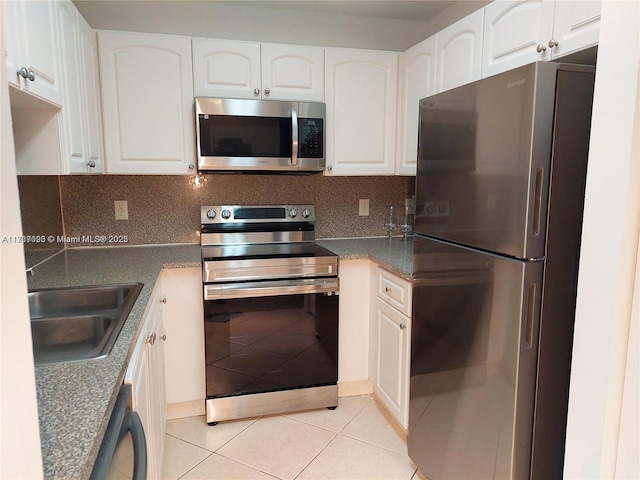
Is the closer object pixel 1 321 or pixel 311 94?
pixel 1 321

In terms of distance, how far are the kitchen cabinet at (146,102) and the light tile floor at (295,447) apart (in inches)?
55.9

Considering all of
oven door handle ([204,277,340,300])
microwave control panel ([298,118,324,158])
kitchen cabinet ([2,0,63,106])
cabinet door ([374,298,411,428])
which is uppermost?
kitchen cabinet ([2,0,63,106])

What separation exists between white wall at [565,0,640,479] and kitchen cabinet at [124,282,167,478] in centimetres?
105

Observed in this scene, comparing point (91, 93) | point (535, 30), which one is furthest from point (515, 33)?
point (91, 93)

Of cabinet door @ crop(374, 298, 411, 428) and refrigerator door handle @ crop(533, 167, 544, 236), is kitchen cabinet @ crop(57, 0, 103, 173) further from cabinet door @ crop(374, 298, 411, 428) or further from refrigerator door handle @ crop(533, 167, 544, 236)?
refrigerator door handle @ crop(533, 167, 544, 236)

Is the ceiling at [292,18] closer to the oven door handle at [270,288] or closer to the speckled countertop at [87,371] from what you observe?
the speckled countertop at [87,371]

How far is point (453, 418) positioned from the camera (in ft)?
5.10

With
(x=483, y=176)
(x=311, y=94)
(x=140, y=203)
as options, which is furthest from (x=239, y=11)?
(x=483, y=176)

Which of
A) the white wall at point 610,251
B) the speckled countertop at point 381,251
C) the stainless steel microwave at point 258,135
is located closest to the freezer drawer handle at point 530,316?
the white wall at point 610,251

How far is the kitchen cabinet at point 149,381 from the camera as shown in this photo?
1202 mm

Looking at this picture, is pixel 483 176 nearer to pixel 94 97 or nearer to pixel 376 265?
pixel 376 265

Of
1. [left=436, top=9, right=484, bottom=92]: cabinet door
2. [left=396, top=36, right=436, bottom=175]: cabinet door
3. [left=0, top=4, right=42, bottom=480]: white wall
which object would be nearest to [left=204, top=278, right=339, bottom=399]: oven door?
[left=396, top=36, right=436, bottom=175]: cabinet door

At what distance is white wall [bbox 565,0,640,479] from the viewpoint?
0.63 metres

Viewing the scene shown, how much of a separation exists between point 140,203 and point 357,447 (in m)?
1.84
